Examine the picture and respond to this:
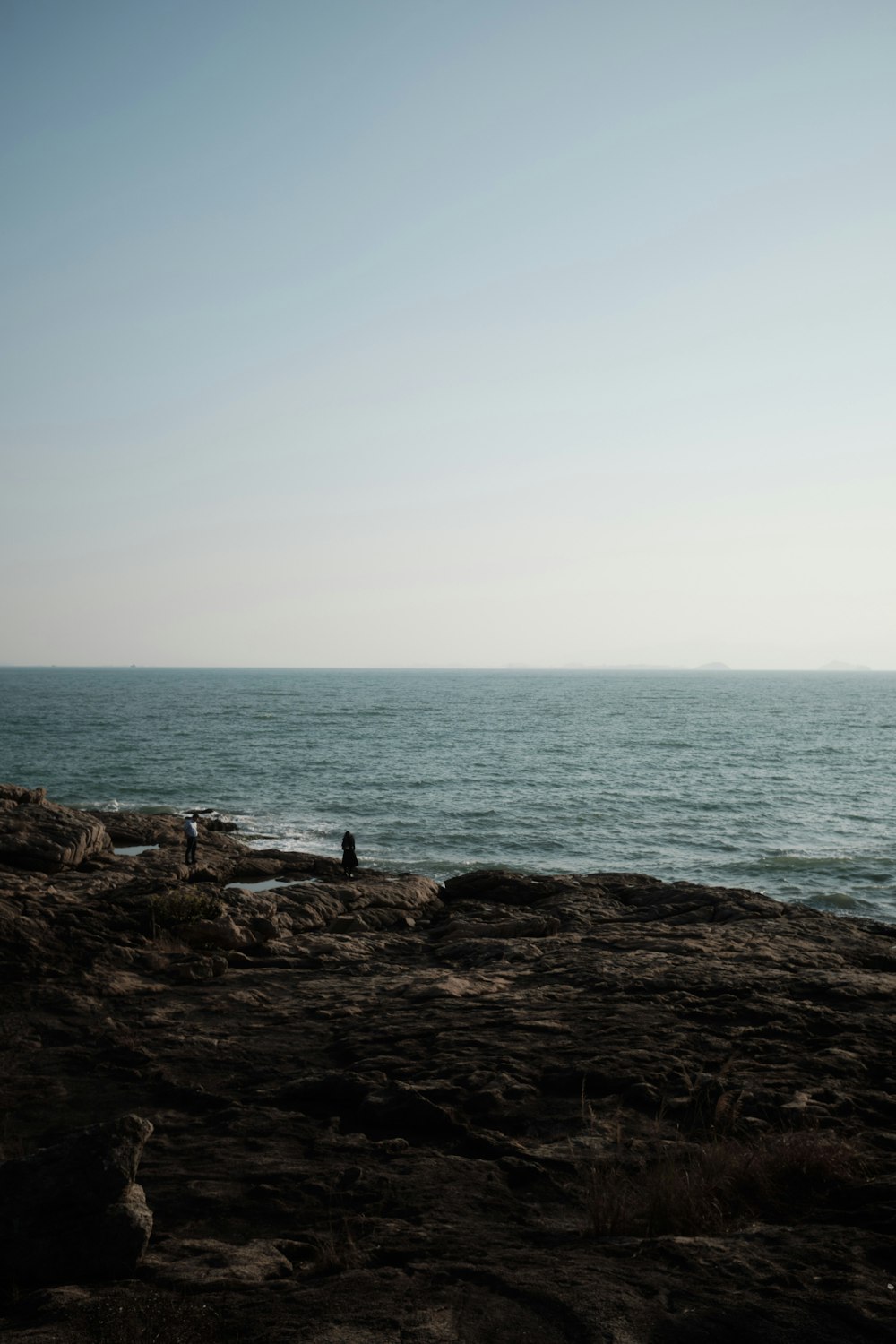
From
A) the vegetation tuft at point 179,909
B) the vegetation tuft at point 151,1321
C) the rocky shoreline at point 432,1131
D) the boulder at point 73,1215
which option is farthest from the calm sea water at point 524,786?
the vegetation tuft at point 151,1321

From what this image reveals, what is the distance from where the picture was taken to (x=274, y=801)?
153 feet

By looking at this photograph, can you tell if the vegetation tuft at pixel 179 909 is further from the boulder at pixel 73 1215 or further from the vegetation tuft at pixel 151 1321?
the vegetation tuft at pixel 151 1321

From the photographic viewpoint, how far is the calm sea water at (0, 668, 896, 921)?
1347 inches

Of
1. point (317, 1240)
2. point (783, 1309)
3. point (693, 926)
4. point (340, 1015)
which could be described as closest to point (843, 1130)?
point (783, 1309)

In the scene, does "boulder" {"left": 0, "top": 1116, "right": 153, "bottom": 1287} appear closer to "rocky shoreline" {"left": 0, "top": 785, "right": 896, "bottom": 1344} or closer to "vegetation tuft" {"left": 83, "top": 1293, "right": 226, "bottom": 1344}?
"rocky shoreline" {"left": 0, "top": 785, "right": 896, "bottom": 1344}

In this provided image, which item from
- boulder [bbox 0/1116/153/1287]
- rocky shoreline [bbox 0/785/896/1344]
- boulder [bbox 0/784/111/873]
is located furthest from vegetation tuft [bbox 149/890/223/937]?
boulder [bbox 0/1116/153/1287]

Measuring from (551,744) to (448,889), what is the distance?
159ft

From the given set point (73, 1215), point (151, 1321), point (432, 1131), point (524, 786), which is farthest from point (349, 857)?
point (524, 786)

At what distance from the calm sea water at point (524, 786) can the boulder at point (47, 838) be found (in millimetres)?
9409

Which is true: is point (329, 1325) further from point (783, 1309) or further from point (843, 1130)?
point (843, 1130)

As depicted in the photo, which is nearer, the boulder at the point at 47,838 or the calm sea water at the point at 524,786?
the boulder at the point at 47,838

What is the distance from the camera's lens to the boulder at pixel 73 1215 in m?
5.75

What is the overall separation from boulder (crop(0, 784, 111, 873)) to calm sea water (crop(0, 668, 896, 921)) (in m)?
9.41

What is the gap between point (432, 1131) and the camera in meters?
9.19
